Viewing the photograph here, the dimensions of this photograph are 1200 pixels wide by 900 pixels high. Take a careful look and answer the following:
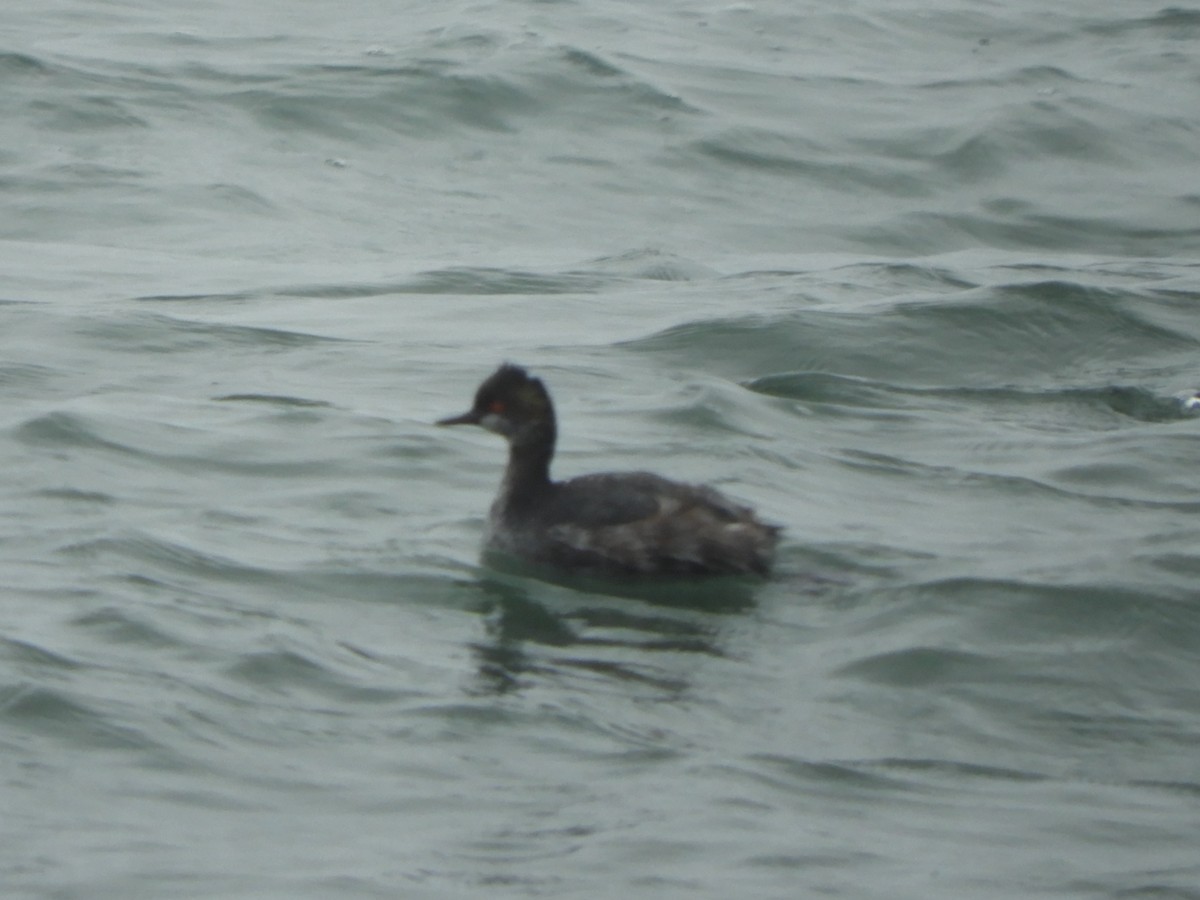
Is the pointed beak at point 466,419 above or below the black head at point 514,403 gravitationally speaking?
below

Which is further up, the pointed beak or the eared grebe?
the pointed beak

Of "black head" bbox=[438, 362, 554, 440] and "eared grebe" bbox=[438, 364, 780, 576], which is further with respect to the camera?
"black head" bbox=[438, 362, 554, 440]

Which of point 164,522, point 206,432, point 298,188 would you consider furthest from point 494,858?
point 298,188

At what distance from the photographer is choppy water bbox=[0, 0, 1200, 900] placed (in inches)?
237

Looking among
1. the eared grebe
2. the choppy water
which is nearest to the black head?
the eared grebe

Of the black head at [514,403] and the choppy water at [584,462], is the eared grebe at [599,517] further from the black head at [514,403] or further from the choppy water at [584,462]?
the choppy water at [584,462]

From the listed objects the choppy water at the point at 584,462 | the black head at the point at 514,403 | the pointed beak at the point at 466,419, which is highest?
the black head at the point at 514,403

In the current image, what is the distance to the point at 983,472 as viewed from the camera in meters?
9.66

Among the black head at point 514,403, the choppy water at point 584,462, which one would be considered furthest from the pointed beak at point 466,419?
the choppy water at point 584,462

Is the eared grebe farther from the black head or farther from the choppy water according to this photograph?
the choppy water

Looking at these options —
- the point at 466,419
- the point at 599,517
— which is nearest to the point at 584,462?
the point at 466,419

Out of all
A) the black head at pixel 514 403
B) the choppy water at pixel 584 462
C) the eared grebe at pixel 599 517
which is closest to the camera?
the choppy water at pixel 584 462

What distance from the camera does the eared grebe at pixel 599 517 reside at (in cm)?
805

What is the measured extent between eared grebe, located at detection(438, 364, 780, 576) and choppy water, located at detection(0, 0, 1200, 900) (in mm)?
148
